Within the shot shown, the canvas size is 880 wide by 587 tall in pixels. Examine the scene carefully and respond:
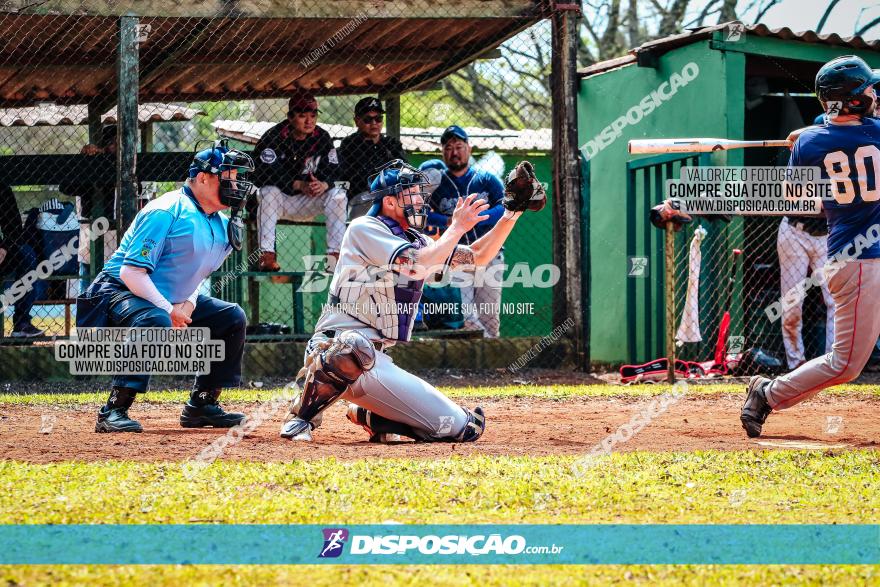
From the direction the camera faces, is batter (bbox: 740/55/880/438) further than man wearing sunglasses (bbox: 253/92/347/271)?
No

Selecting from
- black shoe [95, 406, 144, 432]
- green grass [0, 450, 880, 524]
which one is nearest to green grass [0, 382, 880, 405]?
black shoe [95, 406, 144, 432]

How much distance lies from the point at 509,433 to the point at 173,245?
228 centimetres

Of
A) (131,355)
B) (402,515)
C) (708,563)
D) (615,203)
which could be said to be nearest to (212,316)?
(131,355)

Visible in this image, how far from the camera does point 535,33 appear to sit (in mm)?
12164

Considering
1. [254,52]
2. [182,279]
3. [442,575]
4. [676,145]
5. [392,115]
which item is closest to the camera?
[442,575]

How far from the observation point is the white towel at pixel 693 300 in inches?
403

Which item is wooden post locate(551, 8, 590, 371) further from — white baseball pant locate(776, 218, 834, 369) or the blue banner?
the blue banner

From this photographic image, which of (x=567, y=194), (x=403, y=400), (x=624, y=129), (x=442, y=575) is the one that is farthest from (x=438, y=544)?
(x=624, y=129)

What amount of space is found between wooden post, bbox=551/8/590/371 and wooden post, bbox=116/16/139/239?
397 cm

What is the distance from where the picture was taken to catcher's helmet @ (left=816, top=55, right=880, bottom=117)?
5.87 meters

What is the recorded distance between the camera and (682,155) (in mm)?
11156

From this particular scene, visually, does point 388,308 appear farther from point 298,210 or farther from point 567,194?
point 567,194

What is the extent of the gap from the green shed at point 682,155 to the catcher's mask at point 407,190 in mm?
4919

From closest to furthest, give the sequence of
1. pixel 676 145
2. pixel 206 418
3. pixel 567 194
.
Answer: pixel 206 418
pixel 676 145
pixel 567 194
